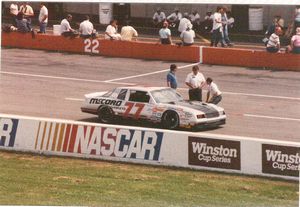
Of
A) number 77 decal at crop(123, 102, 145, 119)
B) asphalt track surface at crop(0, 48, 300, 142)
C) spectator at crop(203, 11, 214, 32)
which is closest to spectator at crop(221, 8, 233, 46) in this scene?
asphalt track surface at crop(0, 48, 300, 142)

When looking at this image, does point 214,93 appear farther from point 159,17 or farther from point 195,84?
point 159,17

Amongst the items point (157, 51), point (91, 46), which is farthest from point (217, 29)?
point (91, 46)

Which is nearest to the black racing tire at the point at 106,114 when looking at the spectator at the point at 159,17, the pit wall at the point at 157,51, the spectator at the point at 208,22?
the pit wall at the point at 157,51

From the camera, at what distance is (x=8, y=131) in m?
20.3

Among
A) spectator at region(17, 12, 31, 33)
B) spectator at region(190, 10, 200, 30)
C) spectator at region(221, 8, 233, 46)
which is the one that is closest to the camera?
spectator at region(221, 8, 233, 46)

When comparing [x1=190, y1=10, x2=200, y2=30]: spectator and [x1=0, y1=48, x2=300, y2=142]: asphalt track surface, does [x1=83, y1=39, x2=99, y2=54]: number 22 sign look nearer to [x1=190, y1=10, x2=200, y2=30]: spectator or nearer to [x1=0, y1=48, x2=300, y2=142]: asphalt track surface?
[x1=0, y1=48, x2=300, y2=142]: asphalt track surface

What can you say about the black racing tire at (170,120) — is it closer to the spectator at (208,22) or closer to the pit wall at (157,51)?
the pit wall at (157,51)

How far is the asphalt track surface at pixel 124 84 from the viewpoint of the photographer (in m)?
22.6

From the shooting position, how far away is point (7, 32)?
34.3 m

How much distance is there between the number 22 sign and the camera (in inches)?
1287

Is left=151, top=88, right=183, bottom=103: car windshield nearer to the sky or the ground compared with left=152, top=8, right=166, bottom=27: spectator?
nearer to the ground

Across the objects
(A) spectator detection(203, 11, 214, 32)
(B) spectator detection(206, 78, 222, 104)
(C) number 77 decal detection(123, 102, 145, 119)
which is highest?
(A) spectator detection(203, 11, 214, 32)

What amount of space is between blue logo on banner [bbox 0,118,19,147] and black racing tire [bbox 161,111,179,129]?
154 inches

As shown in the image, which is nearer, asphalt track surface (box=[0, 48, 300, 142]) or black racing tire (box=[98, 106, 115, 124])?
black racing tire (box=[98, 106, 115, 124])
